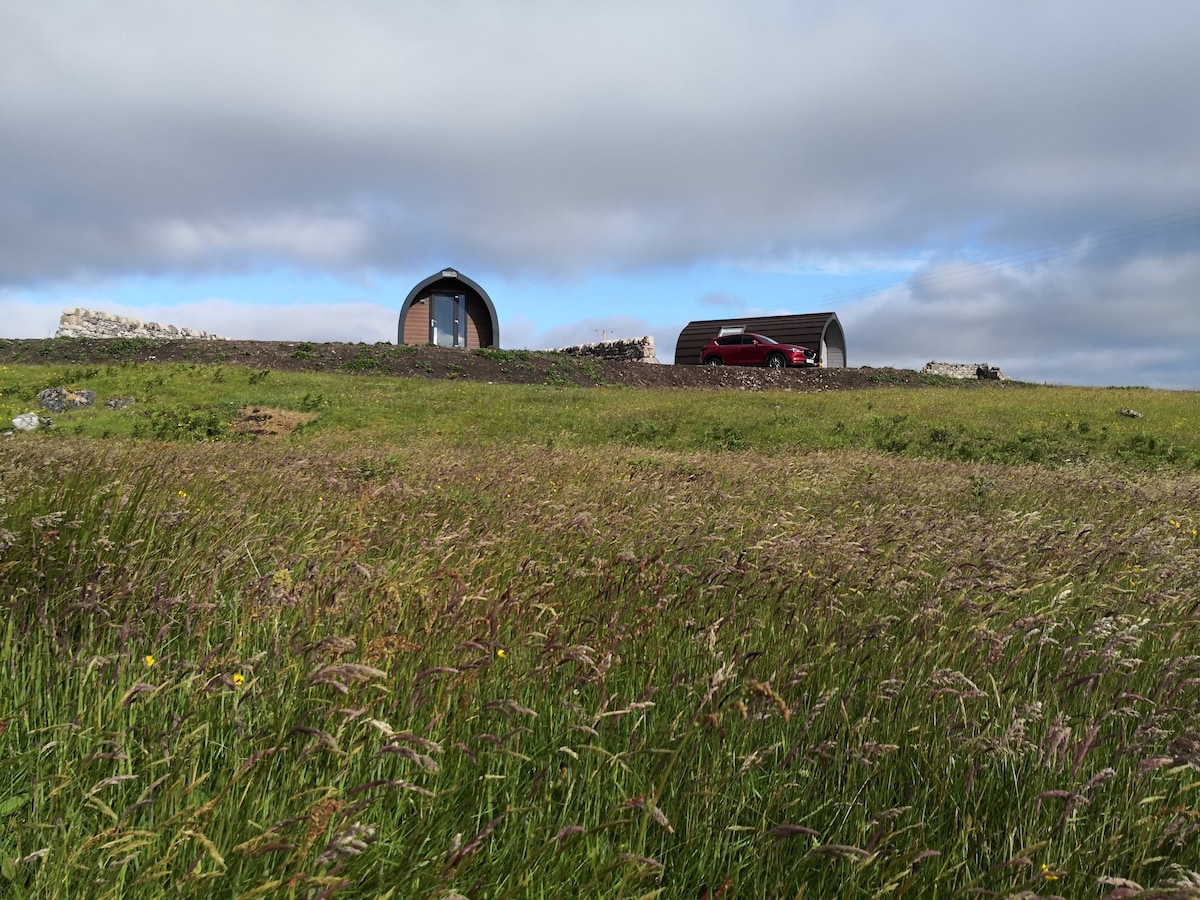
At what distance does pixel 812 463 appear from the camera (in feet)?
40.0

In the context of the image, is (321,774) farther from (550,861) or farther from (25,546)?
(25,546)

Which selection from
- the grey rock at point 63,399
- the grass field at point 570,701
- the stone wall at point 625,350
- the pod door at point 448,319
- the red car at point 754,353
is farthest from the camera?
the pod door at point 448,319

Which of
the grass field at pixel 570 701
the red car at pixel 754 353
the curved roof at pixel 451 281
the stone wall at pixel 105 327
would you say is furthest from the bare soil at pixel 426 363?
the grass field at pixel 570 701

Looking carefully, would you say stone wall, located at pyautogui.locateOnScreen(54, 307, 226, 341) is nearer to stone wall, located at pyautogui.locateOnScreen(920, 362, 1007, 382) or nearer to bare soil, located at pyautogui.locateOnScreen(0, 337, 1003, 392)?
bare soil, located at pyautogui.locateOnScreen(0, 337, 1003, 392)

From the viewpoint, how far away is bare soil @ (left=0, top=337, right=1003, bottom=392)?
92.5 ft

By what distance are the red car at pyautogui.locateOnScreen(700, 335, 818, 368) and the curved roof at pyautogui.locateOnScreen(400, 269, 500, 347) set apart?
13445 mm

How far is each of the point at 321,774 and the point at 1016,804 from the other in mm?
2205

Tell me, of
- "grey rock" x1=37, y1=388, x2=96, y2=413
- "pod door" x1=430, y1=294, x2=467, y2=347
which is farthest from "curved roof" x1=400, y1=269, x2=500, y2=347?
"grey rock" x1=37, y1=388, x2=96, y2=413

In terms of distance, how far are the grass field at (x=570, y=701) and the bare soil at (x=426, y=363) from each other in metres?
22.9

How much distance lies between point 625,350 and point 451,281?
11.0 metres

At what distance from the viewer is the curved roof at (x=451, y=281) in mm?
42219

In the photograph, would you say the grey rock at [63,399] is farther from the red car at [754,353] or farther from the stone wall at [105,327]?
the red car at [754,353]

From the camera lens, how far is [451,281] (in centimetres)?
4325

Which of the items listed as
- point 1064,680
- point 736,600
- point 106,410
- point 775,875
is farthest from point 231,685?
point 106,410
